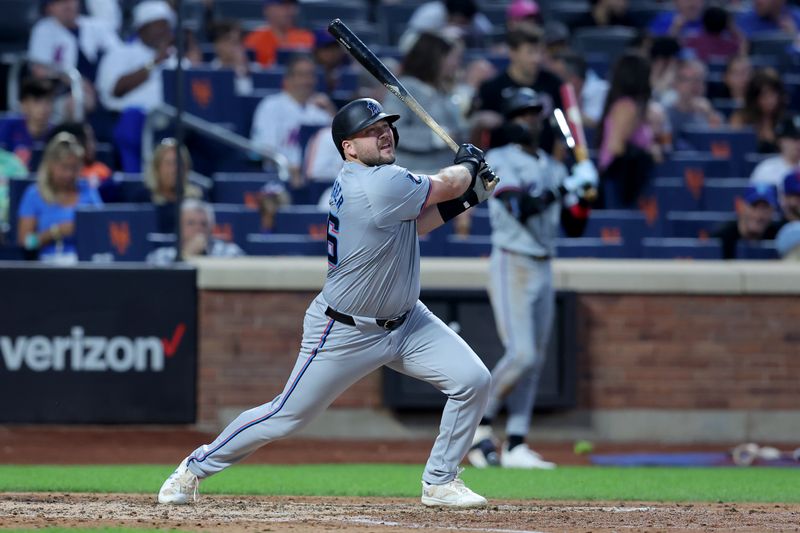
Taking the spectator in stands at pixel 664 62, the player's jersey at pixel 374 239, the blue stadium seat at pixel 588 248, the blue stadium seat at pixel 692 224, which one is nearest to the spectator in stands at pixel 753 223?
the blue stadium seat at pixel 692 224

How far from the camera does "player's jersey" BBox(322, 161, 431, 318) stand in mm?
6051

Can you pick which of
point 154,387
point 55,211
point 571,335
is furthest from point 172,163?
point 571,335

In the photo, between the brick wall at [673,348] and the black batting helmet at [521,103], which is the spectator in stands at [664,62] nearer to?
the brick wall at [673,348]

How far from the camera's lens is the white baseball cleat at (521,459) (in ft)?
29.4

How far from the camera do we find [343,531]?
220 inches

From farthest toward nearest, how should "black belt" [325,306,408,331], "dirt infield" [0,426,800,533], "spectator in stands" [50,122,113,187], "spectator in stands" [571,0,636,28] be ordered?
"spectator in stands" [571,0,636,28]
"spectator in stands" [50,122,113,187]
"black belt" [325,306,408,331]
"dirt infield" [0,426,800,533]

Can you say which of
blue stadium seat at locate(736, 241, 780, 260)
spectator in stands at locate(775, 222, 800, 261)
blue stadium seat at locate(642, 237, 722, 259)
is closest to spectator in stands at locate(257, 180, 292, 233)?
blue stadium seat at locate(642, 237, 722, 259)

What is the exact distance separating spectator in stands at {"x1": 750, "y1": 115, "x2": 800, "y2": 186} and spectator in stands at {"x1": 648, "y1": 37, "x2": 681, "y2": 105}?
1.54 metres

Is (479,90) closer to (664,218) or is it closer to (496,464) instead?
(664,218)

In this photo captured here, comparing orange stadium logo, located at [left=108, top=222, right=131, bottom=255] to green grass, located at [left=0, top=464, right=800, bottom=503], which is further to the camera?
orange stadium logo, located at [left=108, top=222, right=131, bottom=255]

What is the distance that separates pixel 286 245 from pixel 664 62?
4.90 meters

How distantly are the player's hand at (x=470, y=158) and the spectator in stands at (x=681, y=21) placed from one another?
910 cm

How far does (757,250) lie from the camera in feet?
37.7

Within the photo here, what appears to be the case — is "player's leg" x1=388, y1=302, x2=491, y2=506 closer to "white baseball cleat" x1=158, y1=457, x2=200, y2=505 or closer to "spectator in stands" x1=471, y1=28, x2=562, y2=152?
"white baseball cleat" x1=158, y1=457, x2=200, y2=505
